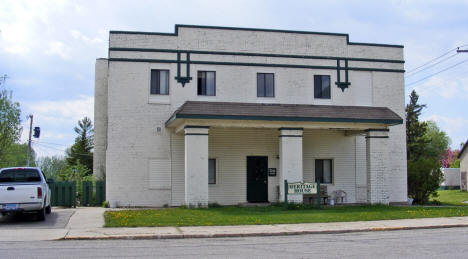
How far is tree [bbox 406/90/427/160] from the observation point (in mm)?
57875

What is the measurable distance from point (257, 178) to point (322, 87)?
571cm

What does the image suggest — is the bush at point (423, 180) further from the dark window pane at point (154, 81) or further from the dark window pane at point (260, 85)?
the dark window pane at point (154, 81)

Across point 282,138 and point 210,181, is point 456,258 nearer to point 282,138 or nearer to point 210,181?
point 282,138

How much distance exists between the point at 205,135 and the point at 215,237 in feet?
27.3

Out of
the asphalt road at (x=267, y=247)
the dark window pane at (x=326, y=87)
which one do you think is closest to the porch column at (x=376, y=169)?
the dark window pane at (x=326, y=87)

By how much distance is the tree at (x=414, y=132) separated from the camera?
57.9m

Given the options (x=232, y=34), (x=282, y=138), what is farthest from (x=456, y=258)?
(x=232, y=34)

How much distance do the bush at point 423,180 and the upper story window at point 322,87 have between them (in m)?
6.53

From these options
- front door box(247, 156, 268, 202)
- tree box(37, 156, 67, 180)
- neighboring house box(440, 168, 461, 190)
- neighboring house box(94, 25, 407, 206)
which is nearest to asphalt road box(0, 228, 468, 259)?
neighboring house box(94, 25, 407, 206)

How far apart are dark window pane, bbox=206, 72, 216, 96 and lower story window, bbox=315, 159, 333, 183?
6341 millimetres

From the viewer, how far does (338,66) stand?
85.6 feet

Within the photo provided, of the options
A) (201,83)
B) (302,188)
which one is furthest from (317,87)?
(302,188)

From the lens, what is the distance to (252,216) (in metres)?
18.4

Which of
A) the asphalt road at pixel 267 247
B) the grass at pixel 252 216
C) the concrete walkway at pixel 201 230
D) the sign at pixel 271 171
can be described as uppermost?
the sign at pixel 271 171
